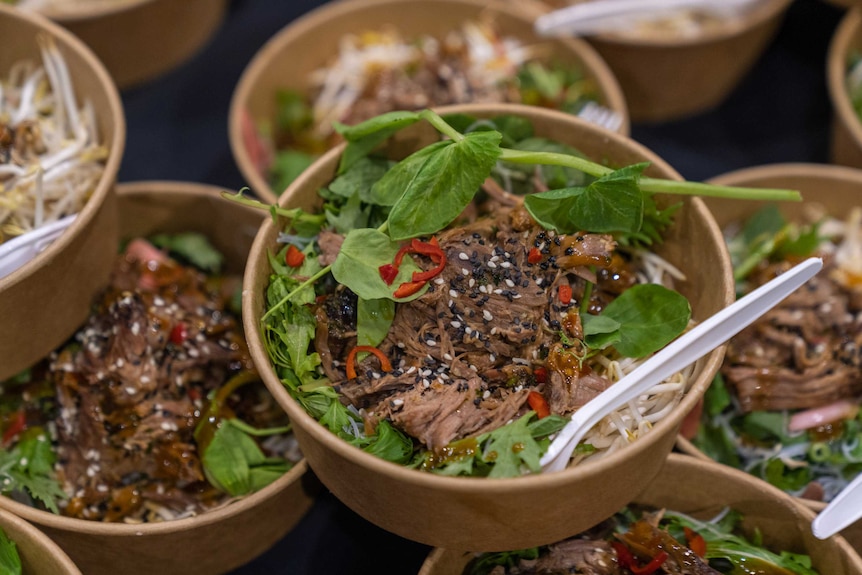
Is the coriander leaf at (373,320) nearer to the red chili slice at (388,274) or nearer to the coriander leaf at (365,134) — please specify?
the red chili slice at (388,274)

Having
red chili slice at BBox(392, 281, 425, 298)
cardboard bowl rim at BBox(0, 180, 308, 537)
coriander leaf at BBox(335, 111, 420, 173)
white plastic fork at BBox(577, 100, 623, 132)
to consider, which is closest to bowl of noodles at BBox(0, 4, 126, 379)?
cardboard bowl rim at BBox(0, 180, 308, 537)

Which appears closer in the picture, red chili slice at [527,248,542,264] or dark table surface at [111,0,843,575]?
red chili slice at [527,248,542,264]

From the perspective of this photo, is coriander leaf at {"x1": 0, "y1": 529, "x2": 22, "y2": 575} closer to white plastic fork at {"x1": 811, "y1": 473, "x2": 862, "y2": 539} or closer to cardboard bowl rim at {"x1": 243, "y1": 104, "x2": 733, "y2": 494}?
cardboard bowl rim at {"x1": 243, "y1": 104, "x2": 733, "y2": 494}

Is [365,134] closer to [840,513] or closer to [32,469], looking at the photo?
[32,469]

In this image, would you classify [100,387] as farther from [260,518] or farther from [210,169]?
[210,169]

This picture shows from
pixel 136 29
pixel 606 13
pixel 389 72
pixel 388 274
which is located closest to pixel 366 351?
pixel 388 274

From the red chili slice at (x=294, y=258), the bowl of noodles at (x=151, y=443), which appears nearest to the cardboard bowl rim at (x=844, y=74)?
the red chili slice at (x=294, y=258)

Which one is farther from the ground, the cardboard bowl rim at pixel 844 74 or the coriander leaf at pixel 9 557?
the cardboard bowl rim at pixel 844 74

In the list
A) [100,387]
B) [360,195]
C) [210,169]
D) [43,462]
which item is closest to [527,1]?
[210,169]
